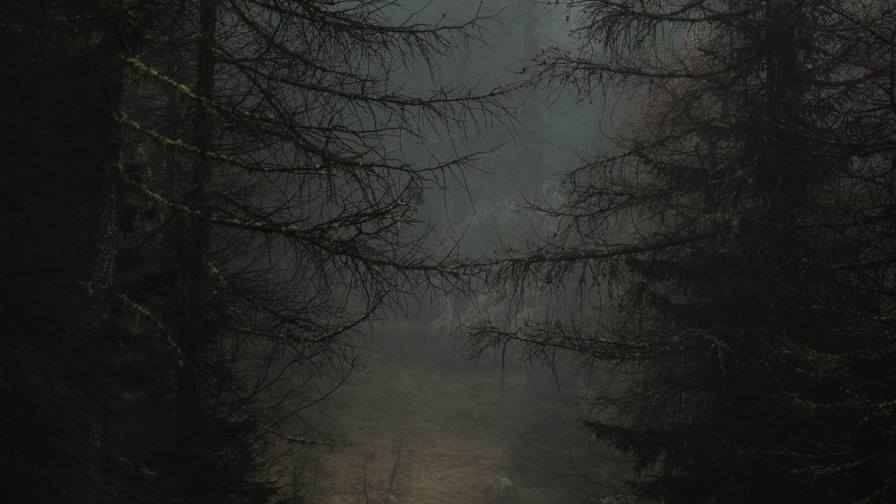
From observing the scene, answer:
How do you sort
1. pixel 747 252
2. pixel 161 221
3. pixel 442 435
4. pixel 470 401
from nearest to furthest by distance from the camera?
pixel 161 221, pixel 747 252, pixel 442 435, pixel 470 401

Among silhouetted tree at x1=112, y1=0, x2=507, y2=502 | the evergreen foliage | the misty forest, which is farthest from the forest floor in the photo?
the evergreen foliage

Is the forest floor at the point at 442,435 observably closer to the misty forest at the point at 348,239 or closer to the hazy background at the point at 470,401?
the hazy background at the point at 470,401

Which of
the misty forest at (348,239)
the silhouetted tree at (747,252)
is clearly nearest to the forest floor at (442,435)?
the silhouetted tree at (747,252)

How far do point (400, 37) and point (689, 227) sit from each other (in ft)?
14.0

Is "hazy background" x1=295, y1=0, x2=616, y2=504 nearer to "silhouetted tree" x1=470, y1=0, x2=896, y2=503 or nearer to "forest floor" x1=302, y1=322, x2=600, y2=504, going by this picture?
"forest floor" x1=302, y1=322, x2=600, y2=504

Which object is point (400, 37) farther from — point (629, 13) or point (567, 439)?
point (567, 439)

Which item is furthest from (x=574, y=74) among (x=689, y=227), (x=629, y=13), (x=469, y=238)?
(x=469, y=238)

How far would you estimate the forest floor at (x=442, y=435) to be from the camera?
17.1 metres

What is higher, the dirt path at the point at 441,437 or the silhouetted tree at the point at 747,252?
the silhouetted tree at the point at 747,252

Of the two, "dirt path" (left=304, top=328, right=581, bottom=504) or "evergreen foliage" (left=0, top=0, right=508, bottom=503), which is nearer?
"evergreen foliage" (left=0, top=0, right=508, bottom=503)

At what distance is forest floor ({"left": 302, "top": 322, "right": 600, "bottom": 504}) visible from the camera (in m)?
17.1

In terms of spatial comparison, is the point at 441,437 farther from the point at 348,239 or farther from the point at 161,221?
the point at 348,239

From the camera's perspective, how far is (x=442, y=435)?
21047 mm

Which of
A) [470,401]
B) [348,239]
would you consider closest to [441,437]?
[470,401]
